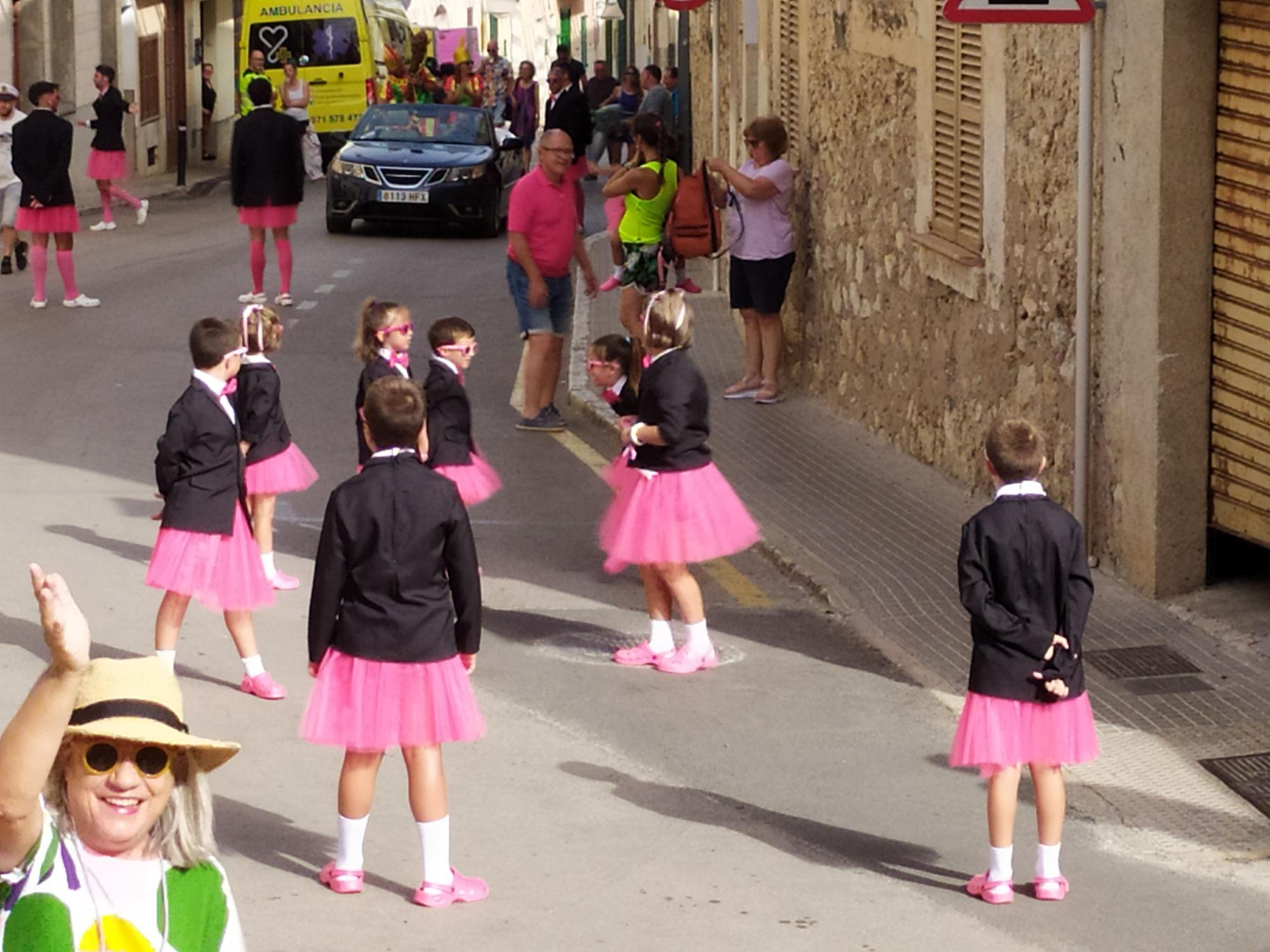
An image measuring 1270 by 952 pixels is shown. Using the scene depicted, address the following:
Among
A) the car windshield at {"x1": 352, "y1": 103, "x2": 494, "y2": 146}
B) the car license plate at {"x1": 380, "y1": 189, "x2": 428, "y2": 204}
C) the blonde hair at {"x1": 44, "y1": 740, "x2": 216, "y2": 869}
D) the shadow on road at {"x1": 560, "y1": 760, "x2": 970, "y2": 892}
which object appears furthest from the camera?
the car windshield at {"x1": 352, "y1": 103, "x2": 494, "y2": 146}

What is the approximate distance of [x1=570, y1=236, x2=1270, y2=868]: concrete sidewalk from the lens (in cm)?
741

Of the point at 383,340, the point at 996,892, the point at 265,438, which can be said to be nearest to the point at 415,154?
the point at 265,438

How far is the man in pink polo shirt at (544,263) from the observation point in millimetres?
14383

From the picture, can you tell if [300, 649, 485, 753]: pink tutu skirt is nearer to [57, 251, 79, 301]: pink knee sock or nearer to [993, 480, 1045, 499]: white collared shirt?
[993, 480, 1045, 499]: white collared shirt

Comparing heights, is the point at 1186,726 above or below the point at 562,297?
below

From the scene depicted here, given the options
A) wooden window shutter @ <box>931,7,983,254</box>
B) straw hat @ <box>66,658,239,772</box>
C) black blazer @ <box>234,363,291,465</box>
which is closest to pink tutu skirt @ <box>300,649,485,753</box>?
straw hat @ <box>66,658,239,772</box>

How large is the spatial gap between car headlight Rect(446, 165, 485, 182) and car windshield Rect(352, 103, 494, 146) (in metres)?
1.04

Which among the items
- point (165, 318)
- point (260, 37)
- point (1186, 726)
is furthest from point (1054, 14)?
point (260, 37)

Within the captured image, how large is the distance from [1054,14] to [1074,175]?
120cm

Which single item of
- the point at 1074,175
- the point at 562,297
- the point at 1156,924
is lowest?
the point at 1156,924

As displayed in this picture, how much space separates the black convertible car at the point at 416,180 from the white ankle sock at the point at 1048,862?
2082cm

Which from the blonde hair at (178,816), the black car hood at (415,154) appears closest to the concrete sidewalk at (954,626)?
the blonde hair at (178,816)

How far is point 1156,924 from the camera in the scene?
637 centimetres

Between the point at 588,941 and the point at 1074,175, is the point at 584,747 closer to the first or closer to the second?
the point at 588,941
